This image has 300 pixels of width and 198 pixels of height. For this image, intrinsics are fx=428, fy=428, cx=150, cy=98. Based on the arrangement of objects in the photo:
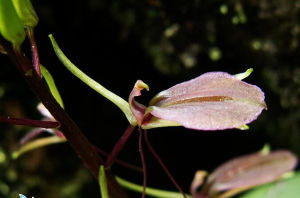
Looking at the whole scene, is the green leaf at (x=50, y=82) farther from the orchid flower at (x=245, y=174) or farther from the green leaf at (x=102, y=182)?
the orchid flower at (x=245, y=174)


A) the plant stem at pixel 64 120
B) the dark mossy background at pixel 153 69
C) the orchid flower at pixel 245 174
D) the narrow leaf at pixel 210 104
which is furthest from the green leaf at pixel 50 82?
the dark mossy background at pixel 153 69

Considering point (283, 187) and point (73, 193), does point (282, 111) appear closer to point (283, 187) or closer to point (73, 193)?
point (283, 187)

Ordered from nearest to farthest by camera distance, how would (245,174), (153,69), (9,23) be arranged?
1. (9,23)
2. (245,174)
3. (153,69)

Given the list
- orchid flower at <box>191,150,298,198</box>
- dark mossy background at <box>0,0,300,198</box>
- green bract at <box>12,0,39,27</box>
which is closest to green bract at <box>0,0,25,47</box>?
green bract at <box>12,0,39,27</box>

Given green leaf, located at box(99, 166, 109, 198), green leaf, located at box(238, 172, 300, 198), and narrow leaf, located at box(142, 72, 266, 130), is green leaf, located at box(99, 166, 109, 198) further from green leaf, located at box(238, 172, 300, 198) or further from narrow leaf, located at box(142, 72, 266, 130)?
green leaf, located at box(238, 172, 300, 198)

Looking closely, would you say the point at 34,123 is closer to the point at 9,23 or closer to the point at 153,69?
the point at 9,23

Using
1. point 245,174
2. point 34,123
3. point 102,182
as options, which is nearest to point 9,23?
point 34,123
